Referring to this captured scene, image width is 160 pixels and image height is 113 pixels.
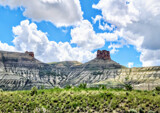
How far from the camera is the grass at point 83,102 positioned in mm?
27000

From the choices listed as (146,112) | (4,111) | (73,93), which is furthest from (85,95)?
(4,111)

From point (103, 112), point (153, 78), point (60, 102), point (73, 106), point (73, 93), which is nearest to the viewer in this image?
point (103, 112)

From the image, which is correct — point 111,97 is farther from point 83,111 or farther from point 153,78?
point 153,78

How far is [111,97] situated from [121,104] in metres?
2.78

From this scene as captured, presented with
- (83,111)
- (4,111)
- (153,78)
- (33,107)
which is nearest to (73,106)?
(83,111)

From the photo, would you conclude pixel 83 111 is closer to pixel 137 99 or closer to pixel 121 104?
pixel 121 104

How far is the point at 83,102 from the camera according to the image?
30.8 metres

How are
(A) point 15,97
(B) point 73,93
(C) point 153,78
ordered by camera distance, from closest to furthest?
(B) point 73,93, (A) point 15,97, (C) point 153,78

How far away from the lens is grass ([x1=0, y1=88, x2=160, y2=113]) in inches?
1063

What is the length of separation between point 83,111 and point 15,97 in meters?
16.3

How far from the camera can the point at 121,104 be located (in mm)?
28172

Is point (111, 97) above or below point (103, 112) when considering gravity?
above

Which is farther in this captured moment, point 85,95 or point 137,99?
point 85,95

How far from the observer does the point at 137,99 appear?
28516 millimetres
